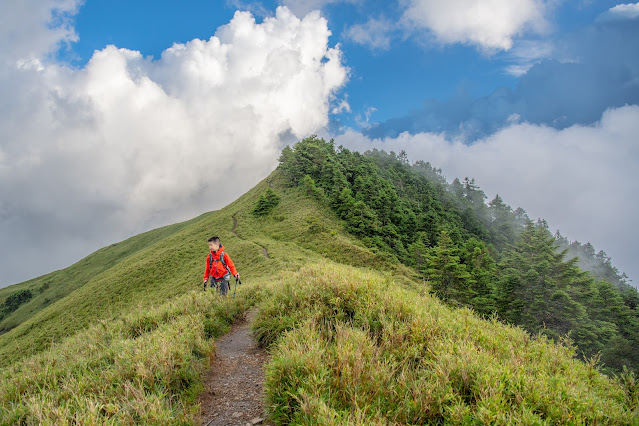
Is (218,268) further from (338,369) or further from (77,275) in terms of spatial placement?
(77,275)

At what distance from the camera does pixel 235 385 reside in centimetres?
528

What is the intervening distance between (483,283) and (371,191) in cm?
2786

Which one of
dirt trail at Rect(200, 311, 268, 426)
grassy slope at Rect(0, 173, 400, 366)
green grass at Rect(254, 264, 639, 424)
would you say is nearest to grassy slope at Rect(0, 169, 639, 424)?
green grass at Rect(254, 264, 639, 424)

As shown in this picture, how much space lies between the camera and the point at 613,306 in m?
51.6

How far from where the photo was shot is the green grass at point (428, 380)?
3.41m

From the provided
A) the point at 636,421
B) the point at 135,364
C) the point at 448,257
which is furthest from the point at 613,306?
the point at 135,364

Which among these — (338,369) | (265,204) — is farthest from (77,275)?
(338,369)

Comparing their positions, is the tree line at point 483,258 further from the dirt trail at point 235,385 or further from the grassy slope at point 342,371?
the dirt trail at point 235,385

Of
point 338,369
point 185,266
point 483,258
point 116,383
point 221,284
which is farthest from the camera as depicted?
point 483,258

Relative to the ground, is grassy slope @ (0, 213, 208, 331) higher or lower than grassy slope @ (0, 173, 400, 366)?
higher

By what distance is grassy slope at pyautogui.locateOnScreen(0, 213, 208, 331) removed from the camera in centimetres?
7056

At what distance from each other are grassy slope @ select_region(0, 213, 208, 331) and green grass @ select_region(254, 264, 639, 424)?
87936 millimetres

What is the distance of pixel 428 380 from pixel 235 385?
3228 mm

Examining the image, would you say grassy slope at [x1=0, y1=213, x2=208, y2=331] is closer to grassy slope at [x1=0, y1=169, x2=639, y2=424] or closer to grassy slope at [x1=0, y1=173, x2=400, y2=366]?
grassy slope at [x1=0, y1=173, x2=400, y2=366]
